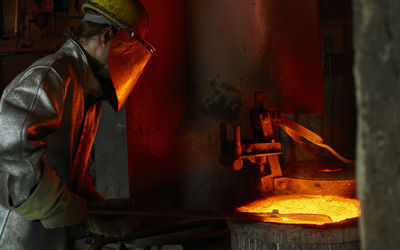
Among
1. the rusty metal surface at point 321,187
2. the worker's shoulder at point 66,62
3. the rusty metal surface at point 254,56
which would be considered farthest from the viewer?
the rusty metal surface at point 254,56

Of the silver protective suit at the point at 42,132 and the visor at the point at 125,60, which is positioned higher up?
the visor at the point at 125,60

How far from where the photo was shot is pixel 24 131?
67.4 inches

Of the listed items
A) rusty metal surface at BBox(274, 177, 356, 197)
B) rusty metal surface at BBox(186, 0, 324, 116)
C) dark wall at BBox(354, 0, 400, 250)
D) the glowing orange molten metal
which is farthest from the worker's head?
dark wall at BBox(354, 0, 400, 250)

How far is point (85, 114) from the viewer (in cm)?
224

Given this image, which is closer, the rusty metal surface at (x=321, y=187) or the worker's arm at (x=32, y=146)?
the worker's arm at (x=32, y=146)

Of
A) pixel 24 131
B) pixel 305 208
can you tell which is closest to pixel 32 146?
pixel 24 131

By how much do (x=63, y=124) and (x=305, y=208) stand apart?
4.24 feet

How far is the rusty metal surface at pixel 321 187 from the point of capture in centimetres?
252

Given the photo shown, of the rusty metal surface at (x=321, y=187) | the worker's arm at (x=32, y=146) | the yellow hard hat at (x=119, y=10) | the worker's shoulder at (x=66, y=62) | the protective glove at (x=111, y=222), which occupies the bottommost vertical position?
the protective glove at (x=111, y=222)

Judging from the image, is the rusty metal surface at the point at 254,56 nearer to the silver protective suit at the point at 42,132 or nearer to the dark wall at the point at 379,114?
the silver protective suit at the point at 42,132

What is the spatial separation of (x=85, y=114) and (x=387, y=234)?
177 cm

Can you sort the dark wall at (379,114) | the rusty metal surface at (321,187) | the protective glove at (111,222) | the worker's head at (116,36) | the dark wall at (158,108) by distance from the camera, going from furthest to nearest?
the dark wall at (158,108) < the rusty metal surface at (321,187) < the protective glove at (111,222) < the worker's head at (116,36) < the dark wall at (379,114)

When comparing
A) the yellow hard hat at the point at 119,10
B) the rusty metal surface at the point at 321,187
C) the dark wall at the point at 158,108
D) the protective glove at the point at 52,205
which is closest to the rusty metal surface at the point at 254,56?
the dark wall at the point at 158,108

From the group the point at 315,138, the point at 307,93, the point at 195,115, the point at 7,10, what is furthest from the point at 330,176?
the point at 7,10
